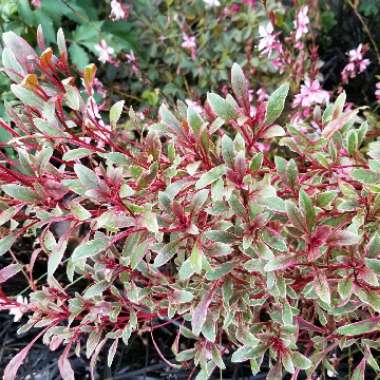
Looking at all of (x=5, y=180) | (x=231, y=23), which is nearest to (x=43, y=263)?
(x=5, y=180)

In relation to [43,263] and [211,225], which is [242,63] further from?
[211,225]

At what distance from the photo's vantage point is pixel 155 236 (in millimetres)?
964

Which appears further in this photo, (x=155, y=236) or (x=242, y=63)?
(x=242, y=63)

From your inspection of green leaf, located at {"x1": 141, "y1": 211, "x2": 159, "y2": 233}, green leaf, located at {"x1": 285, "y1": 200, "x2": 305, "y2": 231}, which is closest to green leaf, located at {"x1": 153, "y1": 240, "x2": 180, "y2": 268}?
green leaf, located at {"x1": 141, "y1": 211, "x2": 159, "y2": 233}

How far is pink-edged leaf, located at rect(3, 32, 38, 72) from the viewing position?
0.97 metres

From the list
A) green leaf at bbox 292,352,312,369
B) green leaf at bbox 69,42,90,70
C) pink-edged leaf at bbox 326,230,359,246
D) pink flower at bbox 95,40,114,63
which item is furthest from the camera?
green leaf at bbox 69,42,90,70

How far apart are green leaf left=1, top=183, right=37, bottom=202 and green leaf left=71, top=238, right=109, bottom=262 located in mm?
123

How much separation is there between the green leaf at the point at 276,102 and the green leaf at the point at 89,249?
35 cm

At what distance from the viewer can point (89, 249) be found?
0.89 meters

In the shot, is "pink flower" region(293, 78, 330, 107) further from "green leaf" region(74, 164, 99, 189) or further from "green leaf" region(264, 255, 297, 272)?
"green leaf" region(74, 164, 99, 189)

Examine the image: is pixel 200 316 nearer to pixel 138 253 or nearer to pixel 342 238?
pixel 138 253

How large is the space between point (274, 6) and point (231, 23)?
0.66ft

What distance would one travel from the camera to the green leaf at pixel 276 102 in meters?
0.86

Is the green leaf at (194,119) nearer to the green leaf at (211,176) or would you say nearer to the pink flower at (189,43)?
the green leaf at (211,176)
